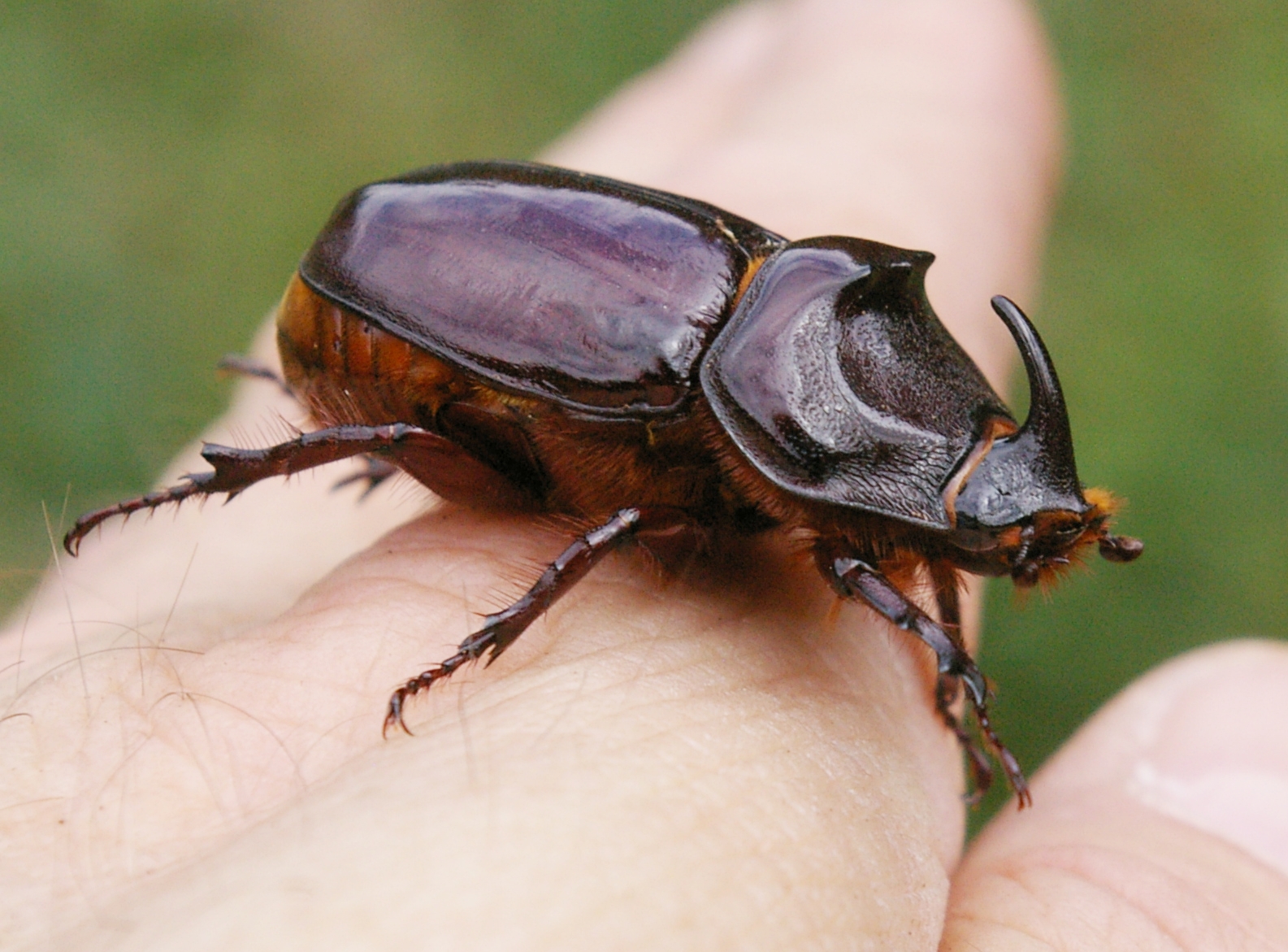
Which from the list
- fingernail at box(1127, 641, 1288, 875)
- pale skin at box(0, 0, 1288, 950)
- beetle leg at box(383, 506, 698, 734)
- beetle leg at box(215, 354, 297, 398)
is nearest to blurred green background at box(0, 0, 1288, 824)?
beetle leg at box(215, 354, 297, 398)

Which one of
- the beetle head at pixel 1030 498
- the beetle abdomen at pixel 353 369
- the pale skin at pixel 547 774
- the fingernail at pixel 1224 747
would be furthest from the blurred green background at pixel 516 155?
the beetle head at pixel 1030 498

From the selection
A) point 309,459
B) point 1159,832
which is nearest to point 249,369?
point 309,459

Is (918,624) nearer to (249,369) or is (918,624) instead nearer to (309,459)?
(309,459)

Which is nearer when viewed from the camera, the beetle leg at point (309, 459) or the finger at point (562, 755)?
the finger at point (562, 755)

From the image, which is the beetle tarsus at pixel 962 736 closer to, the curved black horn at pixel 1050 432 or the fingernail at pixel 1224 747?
the fingernail at pixel 1224 747

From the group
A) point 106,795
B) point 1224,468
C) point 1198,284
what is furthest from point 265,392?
point 1198,284

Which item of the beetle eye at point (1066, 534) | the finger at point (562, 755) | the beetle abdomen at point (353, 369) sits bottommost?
the finger at point (562, 755)

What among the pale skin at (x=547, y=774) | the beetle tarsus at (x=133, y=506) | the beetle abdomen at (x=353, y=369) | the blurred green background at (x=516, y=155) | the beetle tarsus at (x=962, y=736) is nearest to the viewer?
the pale skin at (x=547, y=774)

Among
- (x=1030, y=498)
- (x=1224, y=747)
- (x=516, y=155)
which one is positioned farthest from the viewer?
(x=516, y=155)
